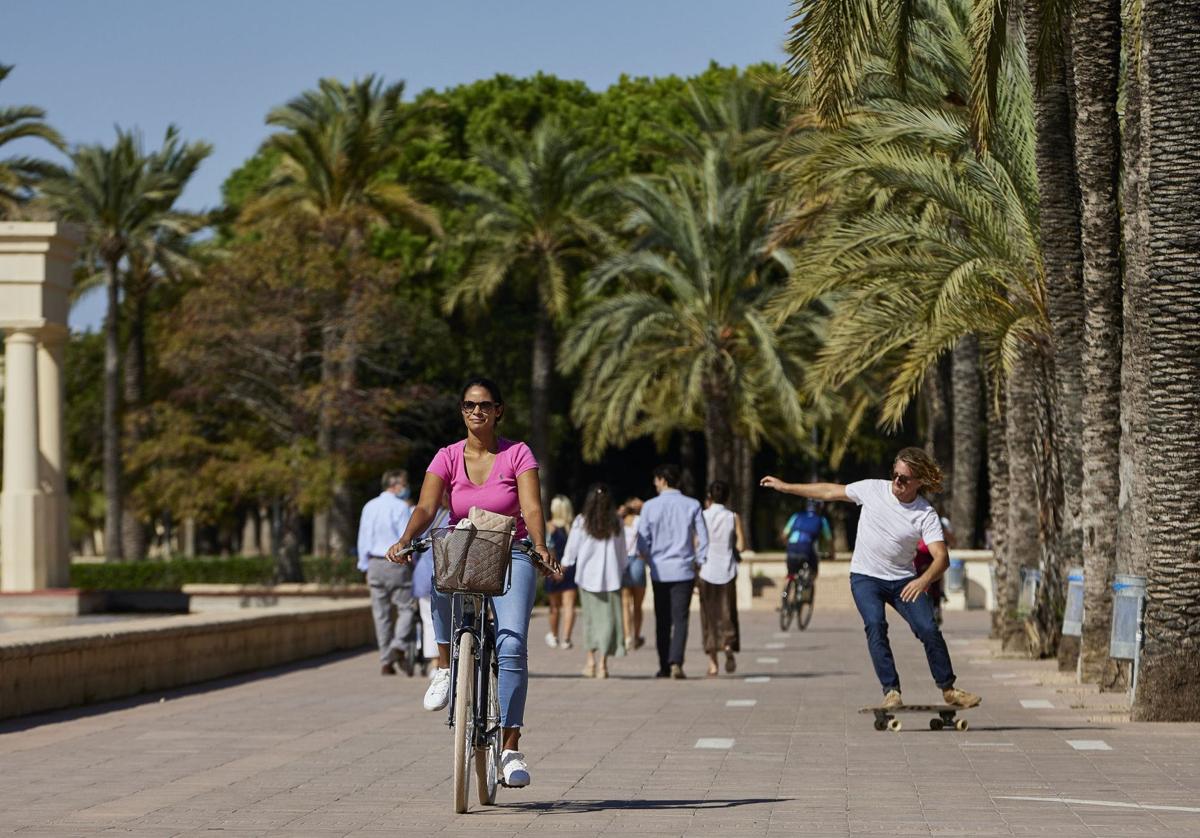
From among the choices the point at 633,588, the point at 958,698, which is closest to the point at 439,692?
the point at 958,698

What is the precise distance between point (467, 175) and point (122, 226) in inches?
366

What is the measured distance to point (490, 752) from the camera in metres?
8.78

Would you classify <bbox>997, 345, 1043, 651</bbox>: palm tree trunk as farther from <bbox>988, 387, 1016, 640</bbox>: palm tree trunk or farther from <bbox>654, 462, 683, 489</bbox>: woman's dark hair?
<bbox>654, 462, 683, 489</bbox>: woman's dark hair

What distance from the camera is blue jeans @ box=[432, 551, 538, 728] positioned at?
8570mm

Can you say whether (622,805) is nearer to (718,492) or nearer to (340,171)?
(718,492)

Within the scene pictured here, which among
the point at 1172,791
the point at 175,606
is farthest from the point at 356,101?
the point at 1172,791

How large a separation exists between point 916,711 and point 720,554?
638 centimetres

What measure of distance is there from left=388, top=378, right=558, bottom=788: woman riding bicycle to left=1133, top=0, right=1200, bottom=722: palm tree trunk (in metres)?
5.98

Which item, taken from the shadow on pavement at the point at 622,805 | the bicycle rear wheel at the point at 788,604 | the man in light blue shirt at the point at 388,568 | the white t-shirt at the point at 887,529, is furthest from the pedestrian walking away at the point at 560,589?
the shadow on pavement at the point at 622,805

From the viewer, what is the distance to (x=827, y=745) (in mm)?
11773

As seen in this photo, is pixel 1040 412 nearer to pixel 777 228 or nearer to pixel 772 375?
pixel 777 228

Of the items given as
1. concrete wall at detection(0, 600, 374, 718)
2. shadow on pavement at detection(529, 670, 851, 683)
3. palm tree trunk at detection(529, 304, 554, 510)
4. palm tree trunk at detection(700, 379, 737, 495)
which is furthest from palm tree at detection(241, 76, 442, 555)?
shadow on pavement at detection(529, 670, 851, 683)

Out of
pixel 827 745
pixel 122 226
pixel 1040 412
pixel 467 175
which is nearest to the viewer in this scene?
pixel 827 745

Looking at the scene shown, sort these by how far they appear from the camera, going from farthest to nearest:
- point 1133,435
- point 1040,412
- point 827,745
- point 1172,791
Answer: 1. point 1040,412
2. point 1133,435
3. point 827,745
4. point 1172,791
